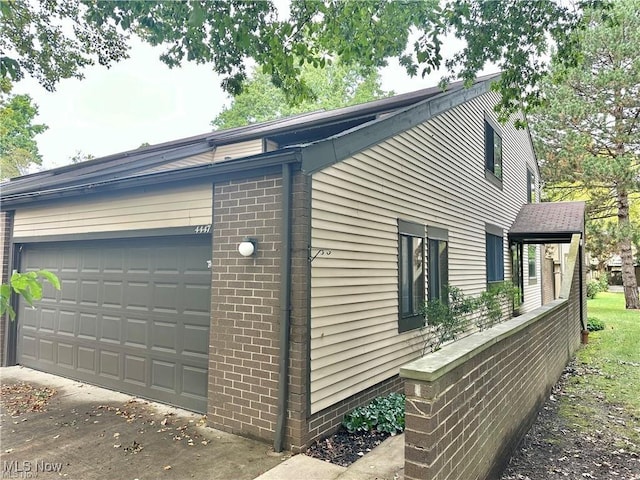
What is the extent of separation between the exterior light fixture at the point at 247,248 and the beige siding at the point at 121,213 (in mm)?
748

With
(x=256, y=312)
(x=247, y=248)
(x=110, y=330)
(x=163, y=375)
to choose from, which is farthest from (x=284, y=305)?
(x=110, y=330)

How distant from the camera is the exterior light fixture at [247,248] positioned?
443 cm

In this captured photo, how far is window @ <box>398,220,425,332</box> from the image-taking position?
6.29 metres

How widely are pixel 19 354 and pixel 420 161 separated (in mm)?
7864

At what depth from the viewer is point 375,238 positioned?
562cm

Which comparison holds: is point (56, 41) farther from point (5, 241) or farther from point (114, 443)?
point (114, 443)

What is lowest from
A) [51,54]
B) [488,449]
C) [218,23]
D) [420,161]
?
[488,449]

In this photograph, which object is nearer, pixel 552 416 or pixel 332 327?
pixel 332 327

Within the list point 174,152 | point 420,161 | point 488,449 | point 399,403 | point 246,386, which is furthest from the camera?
point 174,152

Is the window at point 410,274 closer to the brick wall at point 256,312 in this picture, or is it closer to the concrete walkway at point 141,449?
the concrete walkway at point 141,449

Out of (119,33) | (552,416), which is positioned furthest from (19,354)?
(552,416)

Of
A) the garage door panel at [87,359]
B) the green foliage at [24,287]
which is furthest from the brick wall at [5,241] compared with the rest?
the green foliage at [24,287]

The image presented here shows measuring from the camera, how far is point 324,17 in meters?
5.43

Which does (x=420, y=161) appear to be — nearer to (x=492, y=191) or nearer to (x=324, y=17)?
(x=324, y=17)
